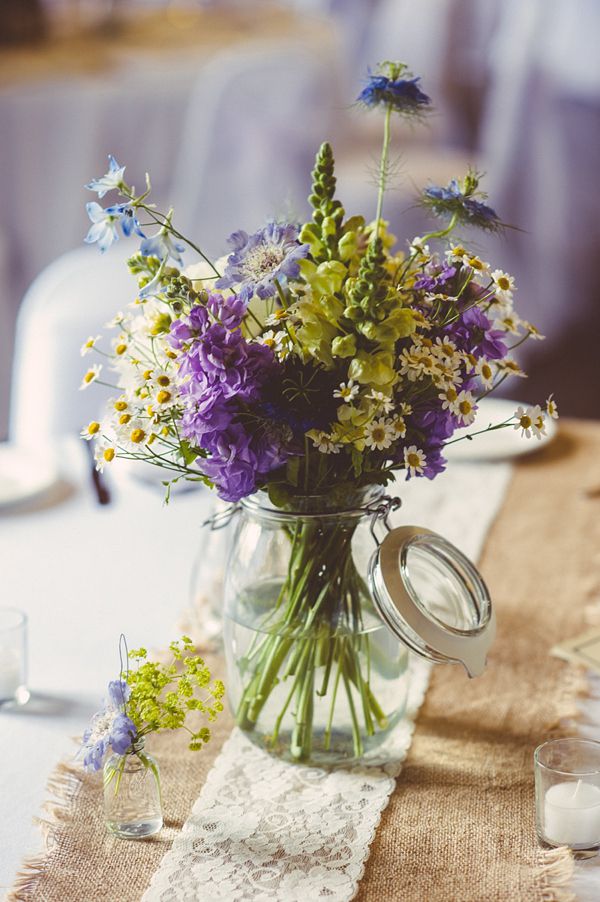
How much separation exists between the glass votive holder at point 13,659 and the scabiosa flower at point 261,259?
1.36ft

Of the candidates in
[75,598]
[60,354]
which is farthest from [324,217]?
[60,354]

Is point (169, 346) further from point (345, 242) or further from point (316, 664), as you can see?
point (316, 664)

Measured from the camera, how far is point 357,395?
0.82m

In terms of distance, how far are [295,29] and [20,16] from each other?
0.95 metres

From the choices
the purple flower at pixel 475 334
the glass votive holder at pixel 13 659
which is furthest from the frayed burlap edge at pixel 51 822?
the purple flower at pixel 475 334

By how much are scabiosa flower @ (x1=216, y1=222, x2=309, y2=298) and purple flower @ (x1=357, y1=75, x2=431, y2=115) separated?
0.40 ft

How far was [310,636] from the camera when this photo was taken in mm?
915

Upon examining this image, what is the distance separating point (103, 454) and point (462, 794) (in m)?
0.40

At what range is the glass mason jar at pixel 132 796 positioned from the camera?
0.84 m

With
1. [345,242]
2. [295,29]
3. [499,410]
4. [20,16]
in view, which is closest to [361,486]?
[345,242]

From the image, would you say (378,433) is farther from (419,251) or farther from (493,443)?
(493,443)

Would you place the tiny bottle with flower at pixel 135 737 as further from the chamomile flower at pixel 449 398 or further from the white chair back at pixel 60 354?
the white chair back at pixel 60 354

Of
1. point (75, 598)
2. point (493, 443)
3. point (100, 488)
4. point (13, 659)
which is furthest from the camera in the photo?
point (493, 443)

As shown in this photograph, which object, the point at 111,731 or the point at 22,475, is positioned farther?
the point at 22,475
